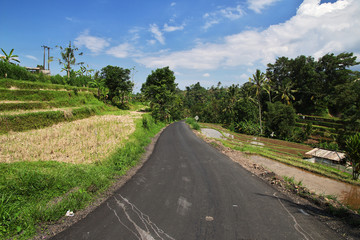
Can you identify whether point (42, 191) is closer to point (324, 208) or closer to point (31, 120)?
point (324, 208)

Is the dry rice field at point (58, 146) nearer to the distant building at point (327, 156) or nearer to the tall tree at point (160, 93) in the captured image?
the tall tree at point (160, 93)

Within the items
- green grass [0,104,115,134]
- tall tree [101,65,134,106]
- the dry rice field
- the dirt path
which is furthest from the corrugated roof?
tall tree [101,65,134,106]

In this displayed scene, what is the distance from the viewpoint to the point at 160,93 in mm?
41875

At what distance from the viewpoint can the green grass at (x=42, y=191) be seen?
530cm

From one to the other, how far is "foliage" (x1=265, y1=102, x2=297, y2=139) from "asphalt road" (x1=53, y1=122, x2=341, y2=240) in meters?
34.5

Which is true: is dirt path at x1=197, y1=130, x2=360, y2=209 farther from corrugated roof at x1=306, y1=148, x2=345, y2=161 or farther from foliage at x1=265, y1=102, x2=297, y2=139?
foliage at x1=265, y1=102, x2=297, y2=139

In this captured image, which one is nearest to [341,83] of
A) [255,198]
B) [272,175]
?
[272,175]

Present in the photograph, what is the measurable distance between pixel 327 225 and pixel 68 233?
874cm

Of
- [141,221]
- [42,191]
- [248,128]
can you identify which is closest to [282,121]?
[248,128]

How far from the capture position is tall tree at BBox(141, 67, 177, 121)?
135ft

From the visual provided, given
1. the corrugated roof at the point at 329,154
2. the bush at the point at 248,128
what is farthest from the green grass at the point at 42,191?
the bush at the point at 248,128

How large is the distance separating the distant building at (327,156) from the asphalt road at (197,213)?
16.5 metres

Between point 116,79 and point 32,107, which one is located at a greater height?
point 116,79

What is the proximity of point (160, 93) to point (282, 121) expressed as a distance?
2904 cm
